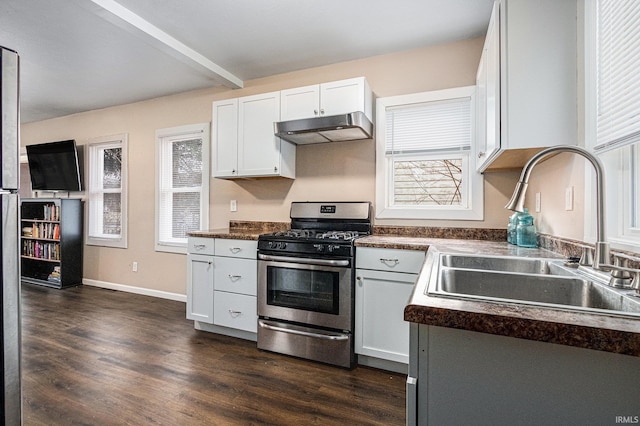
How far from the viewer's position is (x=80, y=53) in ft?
9.52

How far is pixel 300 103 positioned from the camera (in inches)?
108

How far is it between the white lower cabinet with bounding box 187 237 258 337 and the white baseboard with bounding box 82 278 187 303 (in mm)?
1094

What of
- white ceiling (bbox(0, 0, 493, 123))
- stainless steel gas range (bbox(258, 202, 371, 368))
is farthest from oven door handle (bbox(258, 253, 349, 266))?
white ceiling (bbox(0, 0, 493, 123))

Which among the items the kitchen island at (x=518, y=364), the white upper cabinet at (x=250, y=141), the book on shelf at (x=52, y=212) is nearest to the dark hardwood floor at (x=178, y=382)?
the kitchen island at (x=518, y=364)

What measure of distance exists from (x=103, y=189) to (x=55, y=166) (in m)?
0.90

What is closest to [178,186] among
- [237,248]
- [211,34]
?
[237,248]

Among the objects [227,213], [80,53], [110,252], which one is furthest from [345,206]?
[110,252]

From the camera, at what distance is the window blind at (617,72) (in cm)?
107

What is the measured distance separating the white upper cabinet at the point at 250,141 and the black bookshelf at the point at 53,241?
2.87 m

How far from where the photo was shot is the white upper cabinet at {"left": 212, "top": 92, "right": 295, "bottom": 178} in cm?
291

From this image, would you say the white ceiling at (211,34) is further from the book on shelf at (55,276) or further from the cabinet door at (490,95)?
the book on shelf at (55,276)

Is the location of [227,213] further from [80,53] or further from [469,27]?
[469,27]

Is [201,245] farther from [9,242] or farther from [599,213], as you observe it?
[599,213]

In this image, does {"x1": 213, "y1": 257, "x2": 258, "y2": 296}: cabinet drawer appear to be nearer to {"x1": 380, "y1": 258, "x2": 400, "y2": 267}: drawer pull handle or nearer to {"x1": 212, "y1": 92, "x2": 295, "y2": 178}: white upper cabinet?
{"x1": 212, "y1": 92, "x2": 295, "y2": 178}: white upper cabinet
